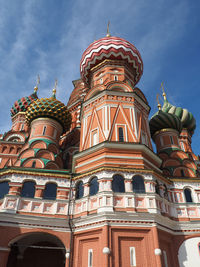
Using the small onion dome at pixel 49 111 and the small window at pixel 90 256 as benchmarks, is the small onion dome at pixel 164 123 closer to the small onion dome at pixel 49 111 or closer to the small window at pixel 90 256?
the small onion dome at pixel 49 111

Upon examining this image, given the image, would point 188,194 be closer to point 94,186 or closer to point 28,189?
point 94,186

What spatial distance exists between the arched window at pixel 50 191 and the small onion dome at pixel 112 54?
428 inches

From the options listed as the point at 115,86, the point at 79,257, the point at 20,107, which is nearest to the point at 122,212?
the point at 79,257

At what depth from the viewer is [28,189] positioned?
1126 cm

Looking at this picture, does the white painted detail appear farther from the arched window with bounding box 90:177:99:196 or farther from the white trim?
the arched window with bounding box 90:177:99:196

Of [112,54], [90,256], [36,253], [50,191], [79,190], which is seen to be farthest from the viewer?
[112,54]

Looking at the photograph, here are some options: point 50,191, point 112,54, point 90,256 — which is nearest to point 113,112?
point 50,191

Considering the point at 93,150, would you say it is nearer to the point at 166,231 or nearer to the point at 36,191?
the point at 36,191

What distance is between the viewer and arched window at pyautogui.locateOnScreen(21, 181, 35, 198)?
11.1 metres

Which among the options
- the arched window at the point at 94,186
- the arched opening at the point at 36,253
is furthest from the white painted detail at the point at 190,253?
the arched opening at the point at 36,253

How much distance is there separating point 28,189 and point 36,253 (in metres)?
3.95

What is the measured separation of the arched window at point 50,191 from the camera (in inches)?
444

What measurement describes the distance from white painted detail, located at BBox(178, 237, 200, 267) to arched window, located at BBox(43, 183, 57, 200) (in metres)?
6.38

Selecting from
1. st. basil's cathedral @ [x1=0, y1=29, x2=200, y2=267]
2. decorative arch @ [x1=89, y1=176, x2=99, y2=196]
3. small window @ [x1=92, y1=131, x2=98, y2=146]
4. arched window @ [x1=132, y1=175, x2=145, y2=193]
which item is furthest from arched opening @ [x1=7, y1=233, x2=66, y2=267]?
small window @ [x1=92, y1=131, x2=98, y2=146]
